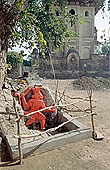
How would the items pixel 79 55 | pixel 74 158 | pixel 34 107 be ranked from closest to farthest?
pixel 74 158
pixel 34 107
pixel 79 55

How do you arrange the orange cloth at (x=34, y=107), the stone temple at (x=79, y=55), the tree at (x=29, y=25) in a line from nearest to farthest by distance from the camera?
the tree at (x=29, y=25) → the orange cloth at (x=34, y=107) → the stone temple at (x=79, y=55)

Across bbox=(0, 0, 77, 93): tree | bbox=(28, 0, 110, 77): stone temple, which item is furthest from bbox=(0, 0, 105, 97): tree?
bbox=(28, 0, 110, 77): stone temple

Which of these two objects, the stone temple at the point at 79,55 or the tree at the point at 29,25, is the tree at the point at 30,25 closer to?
the tree at the point at 29,25

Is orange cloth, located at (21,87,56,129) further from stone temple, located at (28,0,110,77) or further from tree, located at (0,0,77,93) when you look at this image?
stone temple, located at (28,0,110,77)

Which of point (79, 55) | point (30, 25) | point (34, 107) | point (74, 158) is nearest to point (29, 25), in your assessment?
Answer: point (30, 25)

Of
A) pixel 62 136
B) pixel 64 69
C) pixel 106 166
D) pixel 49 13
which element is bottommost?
pixel 106 166

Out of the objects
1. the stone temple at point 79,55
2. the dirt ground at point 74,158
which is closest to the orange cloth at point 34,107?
the dirt ground at point 74,158

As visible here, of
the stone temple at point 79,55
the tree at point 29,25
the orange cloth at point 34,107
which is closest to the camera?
the tree at point 29,25

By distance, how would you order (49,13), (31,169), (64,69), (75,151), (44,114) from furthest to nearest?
1. (64,69)
2. (49,13)
3. (44,114)
4. (75,151)
5. (31,169)

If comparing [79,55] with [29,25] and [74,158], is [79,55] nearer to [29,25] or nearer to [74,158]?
[29,25]

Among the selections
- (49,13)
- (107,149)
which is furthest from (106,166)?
(49,13)

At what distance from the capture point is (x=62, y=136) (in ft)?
14.1

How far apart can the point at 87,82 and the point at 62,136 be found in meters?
14.9

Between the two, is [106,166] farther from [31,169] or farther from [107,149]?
[31,169]
